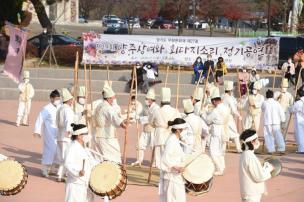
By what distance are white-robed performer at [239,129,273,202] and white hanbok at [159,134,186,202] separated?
2.94 ft

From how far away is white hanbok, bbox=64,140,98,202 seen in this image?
10.5 meters

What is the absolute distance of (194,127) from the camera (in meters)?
15.3

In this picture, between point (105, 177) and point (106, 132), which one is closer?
point (105, 177)

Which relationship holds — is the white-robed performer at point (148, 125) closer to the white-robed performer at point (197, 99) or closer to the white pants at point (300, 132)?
the white-robed performer at point (197, 99)

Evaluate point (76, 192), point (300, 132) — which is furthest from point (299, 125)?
point (76, 192)

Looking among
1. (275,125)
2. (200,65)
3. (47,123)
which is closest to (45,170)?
(47,123)

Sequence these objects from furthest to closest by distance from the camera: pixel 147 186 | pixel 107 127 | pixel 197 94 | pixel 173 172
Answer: pixel 197 94 < pixel 147 186 < pixel 107 127 < pixel 173 172

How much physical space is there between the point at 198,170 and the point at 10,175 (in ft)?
8.04

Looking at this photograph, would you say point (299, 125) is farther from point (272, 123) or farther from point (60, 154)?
point (60, 154)

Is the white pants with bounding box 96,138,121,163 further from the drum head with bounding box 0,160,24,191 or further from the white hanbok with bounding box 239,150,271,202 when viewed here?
the white hanbok with bounding box 239,150,271,202

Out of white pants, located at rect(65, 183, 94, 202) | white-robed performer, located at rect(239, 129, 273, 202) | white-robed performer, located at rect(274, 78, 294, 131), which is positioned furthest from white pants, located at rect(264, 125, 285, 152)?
white pants, located at rect(65, 183, 94, 202)

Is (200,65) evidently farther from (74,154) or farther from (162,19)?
(162,19)

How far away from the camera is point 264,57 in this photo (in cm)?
2903

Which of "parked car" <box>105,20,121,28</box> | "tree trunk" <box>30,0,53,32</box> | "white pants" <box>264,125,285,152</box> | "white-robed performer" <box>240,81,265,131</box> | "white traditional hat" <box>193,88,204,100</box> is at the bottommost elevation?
"white pants" <box>264,125,285,152</box>
